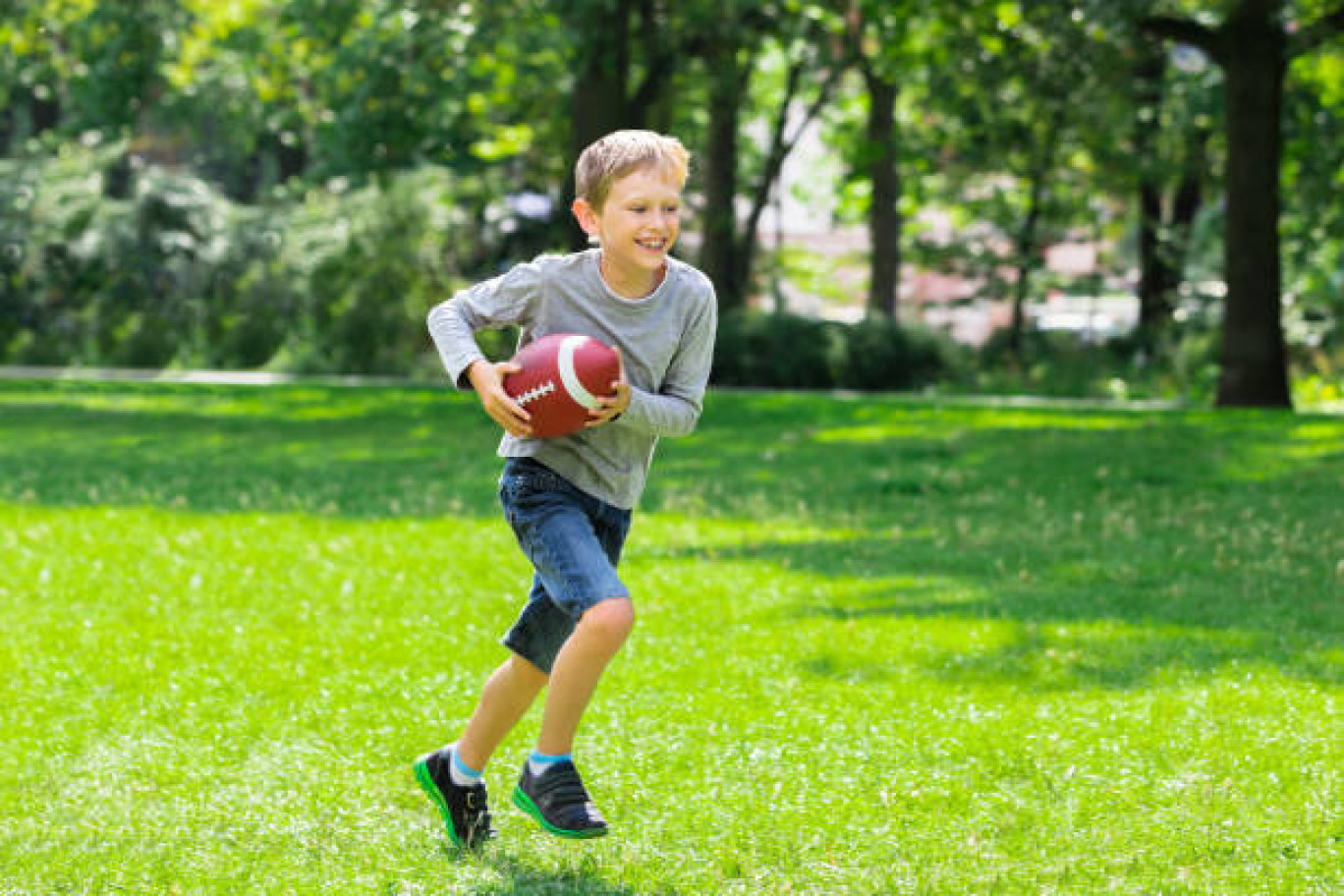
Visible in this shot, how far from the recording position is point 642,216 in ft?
15.8

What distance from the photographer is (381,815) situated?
17.8 feet

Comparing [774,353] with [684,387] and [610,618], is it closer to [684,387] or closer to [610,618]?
[684,387]

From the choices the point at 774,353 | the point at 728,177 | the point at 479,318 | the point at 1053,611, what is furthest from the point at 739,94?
the point at 479,318

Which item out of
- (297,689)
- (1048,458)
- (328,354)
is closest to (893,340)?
(328,354)

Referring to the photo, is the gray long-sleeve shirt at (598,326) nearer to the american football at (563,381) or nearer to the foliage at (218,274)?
the american football at (563,381)

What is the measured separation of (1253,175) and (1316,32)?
1.78 metres

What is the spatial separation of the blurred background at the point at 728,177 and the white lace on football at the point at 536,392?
54.3 ft

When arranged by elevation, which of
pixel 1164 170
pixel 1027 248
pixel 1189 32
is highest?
pixel 1189 32

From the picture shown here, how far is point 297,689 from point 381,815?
175 centimetres

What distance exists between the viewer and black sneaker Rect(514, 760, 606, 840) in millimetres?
4785

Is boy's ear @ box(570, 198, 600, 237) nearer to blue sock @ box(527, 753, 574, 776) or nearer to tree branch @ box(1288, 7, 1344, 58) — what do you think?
blue sock @ box(527, 753, 574, 776)

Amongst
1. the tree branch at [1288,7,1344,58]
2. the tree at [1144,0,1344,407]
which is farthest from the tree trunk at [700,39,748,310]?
the tree branch at [1288,7,1344,58]

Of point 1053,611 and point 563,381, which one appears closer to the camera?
point 563,381

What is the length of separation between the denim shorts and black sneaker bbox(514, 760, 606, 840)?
383 mm
